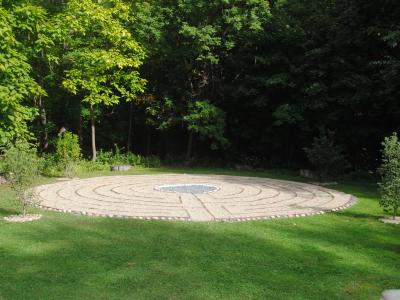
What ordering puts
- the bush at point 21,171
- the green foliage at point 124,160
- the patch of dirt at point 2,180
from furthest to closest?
1. the green foliage at point 124,160
2. the patch of dirt at point 2,180
3. the bush at point 21,171

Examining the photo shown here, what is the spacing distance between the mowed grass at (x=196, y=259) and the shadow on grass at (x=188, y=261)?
0.05ft

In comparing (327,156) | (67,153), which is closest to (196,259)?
(327,156)

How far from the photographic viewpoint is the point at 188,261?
657cm

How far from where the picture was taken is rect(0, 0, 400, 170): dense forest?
17.8 metres

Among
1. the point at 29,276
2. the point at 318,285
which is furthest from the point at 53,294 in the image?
the point at 318,285

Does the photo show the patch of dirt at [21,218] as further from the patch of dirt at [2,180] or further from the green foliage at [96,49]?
the green foliage at [96,49]

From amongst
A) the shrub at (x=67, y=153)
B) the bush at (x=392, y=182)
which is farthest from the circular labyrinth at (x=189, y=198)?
the bush at (x=392, y=182)

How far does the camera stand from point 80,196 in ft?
39.7

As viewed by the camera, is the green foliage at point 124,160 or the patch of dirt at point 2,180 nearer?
the patch of dirt at point 2,180

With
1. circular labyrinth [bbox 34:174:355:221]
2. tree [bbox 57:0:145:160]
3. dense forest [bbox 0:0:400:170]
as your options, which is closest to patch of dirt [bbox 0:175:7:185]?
circular labyrinth [bbox 34:174:355:221]

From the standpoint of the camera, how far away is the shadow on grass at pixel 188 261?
5.45 metres

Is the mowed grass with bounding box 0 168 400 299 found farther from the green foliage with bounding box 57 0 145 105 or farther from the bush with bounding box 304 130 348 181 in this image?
the green foliage with bounding box 57 0 145 105

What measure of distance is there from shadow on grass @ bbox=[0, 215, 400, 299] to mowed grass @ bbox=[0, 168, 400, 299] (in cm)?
1

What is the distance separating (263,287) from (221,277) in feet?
1.98
